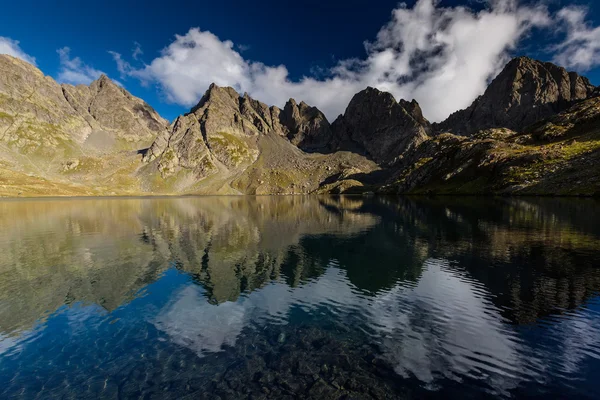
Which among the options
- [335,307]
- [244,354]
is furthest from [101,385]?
[335,307]

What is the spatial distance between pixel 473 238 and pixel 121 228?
80.8m

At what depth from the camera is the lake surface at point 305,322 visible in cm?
1598

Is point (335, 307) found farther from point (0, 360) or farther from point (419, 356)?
point (0, 360)

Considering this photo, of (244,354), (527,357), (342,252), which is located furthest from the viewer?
(342,252)

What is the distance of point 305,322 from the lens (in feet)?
76.7

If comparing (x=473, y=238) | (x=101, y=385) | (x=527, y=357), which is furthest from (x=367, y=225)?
(x=101, y=385)

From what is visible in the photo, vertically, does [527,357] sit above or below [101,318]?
above

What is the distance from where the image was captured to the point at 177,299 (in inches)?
1134

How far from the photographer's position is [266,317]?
80.2 feet

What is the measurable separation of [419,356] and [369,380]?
429 centimetres

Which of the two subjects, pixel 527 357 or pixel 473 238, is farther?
pixel 473 238

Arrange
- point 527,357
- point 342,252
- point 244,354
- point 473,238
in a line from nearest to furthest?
point 527,357 < point 244,354 < point 342,252 < point 473,238

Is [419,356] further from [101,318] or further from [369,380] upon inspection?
[101,318]

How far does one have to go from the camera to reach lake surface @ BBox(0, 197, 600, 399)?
15984 mm
